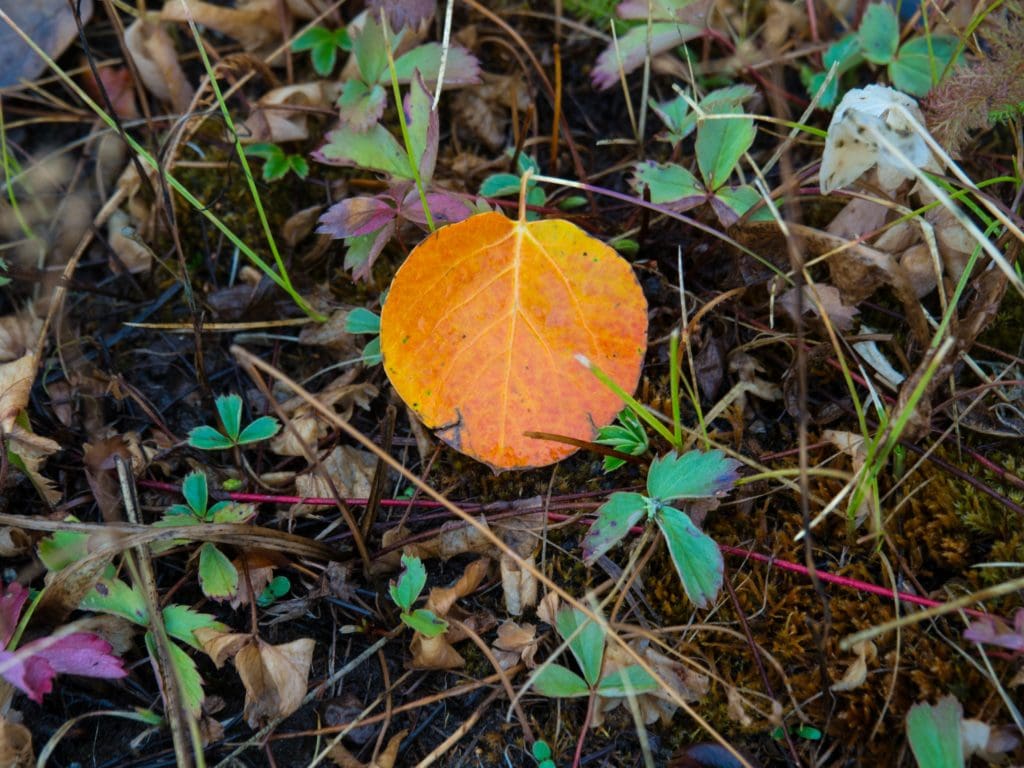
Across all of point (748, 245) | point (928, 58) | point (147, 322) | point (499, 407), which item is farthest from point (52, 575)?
point (928, 58)

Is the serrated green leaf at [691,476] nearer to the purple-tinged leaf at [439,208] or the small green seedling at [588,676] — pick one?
the small green seedling at [588,676]

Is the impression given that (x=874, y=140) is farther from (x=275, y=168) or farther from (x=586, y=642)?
(x=275, y=168)

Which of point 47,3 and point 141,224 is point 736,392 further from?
point 47,3

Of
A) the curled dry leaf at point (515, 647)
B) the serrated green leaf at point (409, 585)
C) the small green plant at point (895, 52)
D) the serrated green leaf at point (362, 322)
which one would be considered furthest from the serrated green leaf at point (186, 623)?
the small green plant at point (895, 52)

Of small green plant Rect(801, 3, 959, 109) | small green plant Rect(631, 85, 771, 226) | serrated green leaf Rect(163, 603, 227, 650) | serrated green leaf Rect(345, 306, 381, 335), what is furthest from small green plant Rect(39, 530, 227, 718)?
small green plant Rect(801, 3, 959, 109)

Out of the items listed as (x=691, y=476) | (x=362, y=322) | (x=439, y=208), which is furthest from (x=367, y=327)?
(x=691, y=476)

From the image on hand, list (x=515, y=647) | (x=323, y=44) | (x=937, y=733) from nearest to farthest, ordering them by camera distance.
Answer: (x=937, y=733) < (x=515, y=647) < (x=323, y=44)
